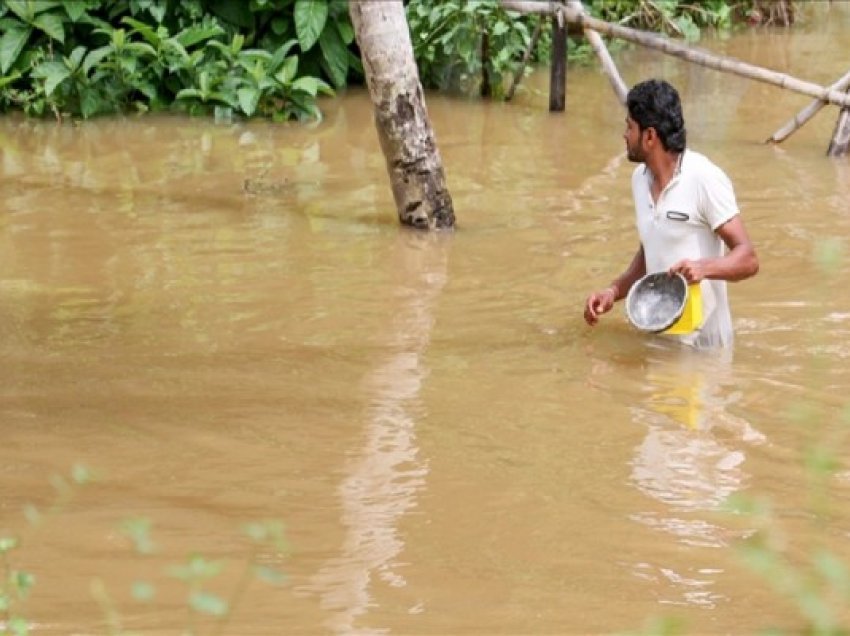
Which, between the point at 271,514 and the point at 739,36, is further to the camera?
the point at 739,36

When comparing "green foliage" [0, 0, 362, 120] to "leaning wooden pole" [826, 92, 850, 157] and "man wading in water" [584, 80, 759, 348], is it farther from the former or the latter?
"man wading in water" [584, 80, 759, 348]

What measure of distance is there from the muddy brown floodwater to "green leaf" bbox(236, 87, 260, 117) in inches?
24.7

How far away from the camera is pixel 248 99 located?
11.7 m

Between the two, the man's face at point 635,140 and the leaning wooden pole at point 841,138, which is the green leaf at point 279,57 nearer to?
the leaning wooden pole at point 841,138

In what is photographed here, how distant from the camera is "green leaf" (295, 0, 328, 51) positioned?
12.2m

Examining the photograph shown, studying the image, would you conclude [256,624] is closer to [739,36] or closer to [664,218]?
[664,218]

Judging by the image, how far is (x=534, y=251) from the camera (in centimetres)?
841

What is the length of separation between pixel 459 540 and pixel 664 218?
203cm

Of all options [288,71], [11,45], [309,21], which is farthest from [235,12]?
[11,45]

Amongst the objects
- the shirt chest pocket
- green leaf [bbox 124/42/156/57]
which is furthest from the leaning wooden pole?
green leaf [bbox 124/42/156/57]

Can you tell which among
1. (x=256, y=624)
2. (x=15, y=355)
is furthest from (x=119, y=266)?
(x=256, y=624)

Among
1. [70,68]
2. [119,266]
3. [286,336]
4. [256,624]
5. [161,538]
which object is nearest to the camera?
[256,624]

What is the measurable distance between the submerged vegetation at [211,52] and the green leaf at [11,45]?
0.03 ft

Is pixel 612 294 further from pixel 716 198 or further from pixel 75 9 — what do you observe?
pixel 75 9
